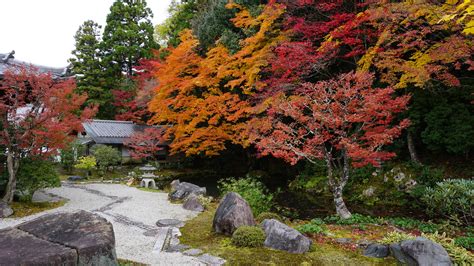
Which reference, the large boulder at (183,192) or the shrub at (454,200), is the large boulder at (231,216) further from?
the shrub at (454,200)

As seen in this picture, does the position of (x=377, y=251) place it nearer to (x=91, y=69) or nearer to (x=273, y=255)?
(x=273, y=255)

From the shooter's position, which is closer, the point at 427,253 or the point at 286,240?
the point at 427,253

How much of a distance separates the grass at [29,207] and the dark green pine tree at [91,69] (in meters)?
18.5

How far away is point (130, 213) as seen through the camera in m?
10.2

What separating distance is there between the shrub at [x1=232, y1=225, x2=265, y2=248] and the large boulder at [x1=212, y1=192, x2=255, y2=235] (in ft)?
1.89

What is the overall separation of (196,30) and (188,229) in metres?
17.0

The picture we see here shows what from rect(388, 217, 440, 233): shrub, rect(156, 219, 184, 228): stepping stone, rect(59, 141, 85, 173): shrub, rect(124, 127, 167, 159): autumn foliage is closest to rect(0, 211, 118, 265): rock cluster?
rect(156, 219, 184, 228): stepping stone

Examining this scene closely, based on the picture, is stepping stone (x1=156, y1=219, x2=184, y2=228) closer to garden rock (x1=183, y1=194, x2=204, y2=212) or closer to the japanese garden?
the japanese garden

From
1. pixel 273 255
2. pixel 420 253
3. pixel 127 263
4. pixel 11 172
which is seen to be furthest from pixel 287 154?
pixel 11 172

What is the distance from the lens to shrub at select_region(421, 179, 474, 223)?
8.96 meters

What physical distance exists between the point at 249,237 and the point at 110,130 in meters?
21.4

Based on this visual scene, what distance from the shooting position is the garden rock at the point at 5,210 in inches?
362

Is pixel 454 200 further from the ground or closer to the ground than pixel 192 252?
further from the ground

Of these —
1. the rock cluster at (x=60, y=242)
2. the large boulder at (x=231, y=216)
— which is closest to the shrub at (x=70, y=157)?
the large boulder at (x=231, y=216)
